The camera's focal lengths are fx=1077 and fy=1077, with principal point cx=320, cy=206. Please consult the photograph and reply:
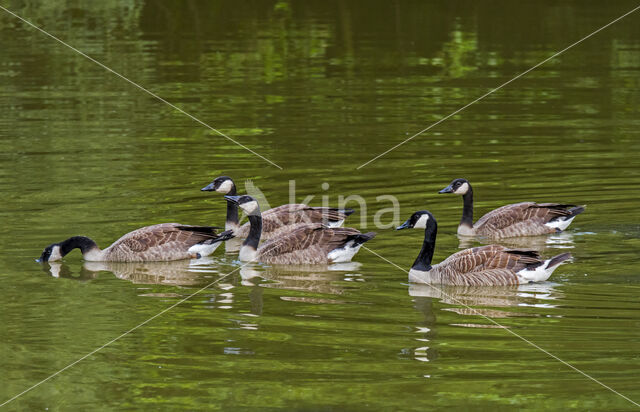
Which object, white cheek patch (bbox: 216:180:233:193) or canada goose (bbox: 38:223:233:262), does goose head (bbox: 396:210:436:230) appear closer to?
canada goose (bbox: 38:223:233:262)

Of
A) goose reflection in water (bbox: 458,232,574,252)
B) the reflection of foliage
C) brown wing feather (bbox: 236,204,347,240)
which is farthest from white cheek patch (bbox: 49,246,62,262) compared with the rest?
the reflection of foliage

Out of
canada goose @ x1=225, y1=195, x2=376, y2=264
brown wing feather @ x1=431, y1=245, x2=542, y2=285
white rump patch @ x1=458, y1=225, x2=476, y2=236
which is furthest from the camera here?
white rump patch @ x1=458, y1=225, x2=476, y2=236

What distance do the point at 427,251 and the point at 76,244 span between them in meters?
5.02

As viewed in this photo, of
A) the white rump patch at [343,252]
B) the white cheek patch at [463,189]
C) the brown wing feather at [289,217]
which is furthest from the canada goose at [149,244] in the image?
the white cheek patch at [463,189]

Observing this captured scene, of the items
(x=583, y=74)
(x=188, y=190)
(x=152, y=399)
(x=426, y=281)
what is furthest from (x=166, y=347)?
(x=583, y=74)

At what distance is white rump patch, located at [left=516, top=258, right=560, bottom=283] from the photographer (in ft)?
44.0

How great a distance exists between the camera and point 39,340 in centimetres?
1177

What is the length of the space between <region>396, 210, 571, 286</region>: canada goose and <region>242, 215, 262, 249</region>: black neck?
2696mm

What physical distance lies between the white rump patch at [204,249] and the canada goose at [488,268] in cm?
333

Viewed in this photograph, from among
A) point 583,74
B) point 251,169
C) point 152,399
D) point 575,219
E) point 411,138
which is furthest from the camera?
point 583,74

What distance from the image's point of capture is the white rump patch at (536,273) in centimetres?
1340

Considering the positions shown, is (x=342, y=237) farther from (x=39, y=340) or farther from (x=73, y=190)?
(x=73, y=190)

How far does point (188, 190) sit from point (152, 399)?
9476 millimetres

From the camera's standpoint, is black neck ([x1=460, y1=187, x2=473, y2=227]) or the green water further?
black neck ([x1=460, y1=187, x2=473, y2=227])
